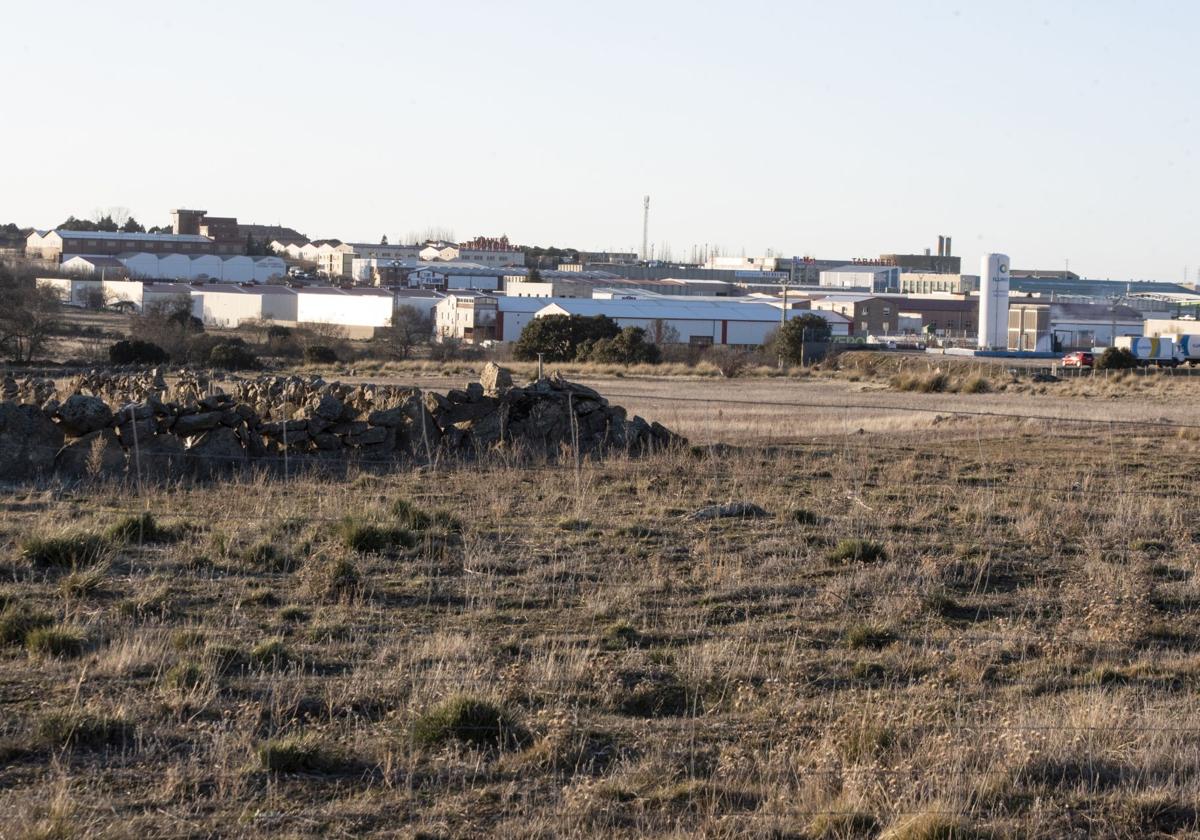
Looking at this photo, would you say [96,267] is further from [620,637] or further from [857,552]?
[620,637]

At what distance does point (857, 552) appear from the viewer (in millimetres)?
13016

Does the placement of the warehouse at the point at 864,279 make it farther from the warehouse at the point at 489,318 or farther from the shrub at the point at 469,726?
the shrub at the point at 469,726

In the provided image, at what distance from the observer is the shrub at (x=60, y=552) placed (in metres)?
12.0

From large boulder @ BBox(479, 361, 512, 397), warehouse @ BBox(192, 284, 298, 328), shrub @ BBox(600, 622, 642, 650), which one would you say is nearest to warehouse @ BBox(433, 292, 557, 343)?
warehouse @ BBox(192, 284, 298, 328)

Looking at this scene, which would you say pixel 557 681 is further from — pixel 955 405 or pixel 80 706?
pixel 955 405

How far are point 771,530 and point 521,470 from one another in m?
5.66

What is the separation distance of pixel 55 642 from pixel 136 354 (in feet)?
152

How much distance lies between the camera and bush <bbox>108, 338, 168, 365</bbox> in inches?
2060

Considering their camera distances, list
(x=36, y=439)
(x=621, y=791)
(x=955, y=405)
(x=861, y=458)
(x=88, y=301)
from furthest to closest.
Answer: (x=88, y=301) → (x=955, y=405) → (x=861, y=458) → (x=36, y=439) → (x=621, y=791)

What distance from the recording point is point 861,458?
2191 cm

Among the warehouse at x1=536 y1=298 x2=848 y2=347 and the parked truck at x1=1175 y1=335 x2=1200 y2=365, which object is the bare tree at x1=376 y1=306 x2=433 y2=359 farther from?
the parked truck at x1=1175 y1=335 x2=1200 y2=365

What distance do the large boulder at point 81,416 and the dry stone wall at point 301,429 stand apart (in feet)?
0.04

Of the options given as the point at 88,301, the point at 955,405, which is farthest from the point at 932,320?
the point at 955,405

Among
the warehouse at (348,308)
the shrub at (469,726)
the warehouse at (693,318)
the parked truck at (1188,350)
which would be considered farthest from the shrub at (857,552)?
the warehouse at (348,308)
